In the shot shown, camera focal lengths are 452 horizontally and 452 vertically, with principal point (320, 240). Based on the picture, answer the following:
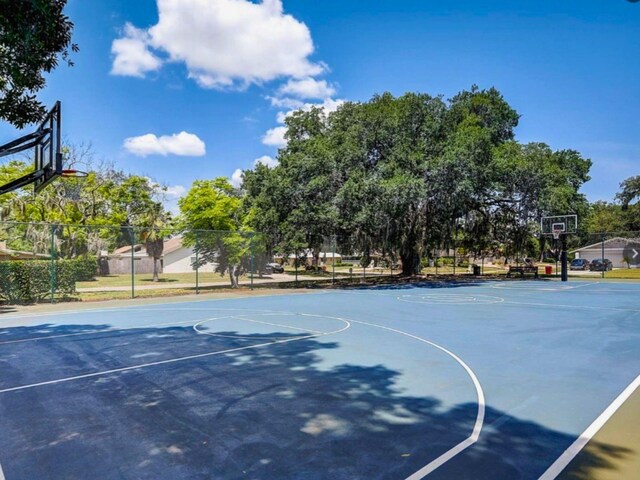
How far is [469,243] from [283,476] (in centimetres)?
3092

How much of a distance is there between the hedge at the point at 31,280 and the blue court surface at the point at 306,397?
6.15m

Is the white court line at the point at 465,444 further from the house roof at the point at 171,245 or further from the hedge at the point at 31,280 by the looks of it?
the house roof at the point at 171,245

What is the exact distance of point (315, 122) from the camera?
32219 mm

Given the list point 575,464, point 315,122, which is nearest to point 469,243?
point 315,122

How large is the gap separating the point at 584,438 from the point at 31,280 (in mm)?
18249

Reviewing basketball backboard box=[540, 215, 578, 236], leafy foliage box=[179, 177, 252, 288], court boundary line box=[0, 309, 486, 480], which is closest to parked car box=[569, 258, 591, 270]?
basketball backboard box=[540, 215, 578, 236]

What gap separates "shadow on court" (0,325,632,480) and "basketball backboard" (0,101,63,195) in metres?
3.57

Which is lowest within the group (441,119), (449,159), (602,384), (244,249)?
(602,384)

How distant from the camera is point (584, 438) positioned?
443 centimetres

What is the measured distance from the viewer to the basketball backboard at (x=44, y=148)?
860 cm

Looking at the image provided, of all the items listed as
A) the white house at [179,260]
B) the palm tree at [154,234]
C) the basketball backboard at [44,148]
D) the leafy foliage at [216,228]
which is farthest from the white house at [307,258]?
the basketball backboard at [44,148]

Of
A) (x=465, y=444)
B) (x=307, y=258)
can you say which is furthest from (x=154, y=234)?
(x=465, y=444)

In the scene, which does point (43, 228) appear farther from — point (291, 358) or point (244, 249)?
point (291, 358)

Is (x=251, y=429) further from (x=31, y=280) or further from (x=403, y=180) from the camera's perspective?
(x=403, y=180)
